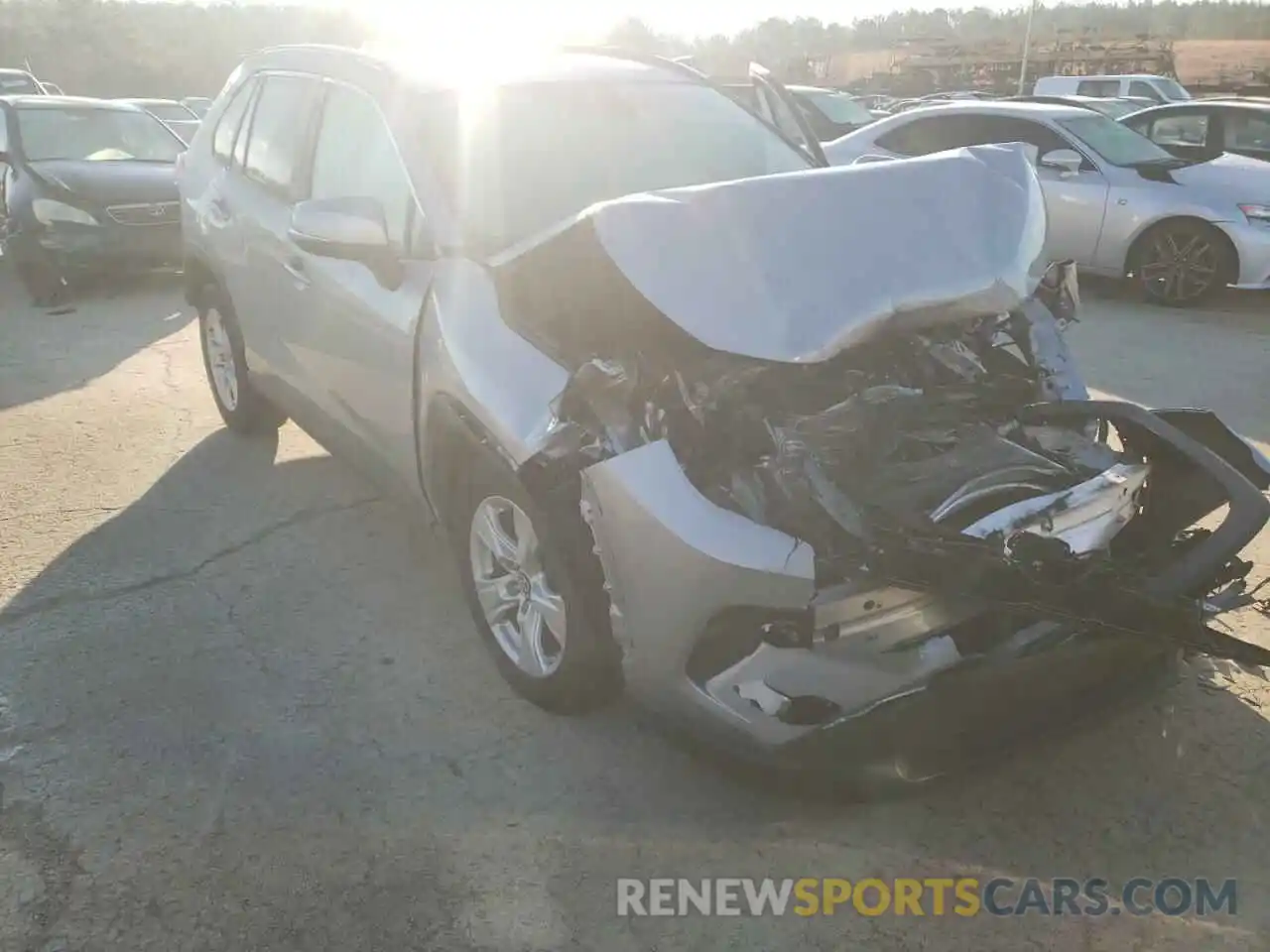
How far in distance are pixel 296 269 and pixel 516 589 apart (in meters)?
1.77

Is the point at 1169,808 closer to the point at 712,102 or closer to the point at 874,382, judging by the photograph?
the point at 874,382

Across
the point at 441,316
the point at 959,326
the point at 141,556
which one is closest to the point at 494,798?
the point at 441,316

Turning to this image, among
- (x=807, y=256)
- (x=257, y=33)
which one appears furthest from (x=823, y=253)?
(x=257, y=33)

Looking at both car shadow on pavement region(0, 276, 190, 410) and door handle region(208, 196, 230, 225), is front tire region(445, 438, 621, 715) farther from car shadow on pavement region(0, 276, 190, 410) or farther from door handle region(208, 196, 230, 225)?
car shadow on pavement region(0, 276, 190, 410)

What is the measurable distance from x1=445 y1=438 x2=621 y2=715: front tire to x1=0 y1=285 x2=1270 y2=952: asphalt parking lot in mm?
171

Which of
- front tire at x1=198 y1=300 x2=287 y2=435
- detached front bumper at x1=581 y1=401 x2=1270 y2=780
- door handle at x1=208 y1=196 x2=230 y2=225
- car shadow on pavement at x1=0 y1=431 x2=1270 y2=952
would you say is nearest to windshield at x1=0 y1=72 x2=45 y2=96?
front tire at x1=198 y1=300 x2=287 y2=435

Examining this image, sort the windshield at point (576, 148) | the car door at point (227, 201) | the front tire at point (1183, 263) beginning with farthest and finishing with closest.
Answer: the front tire at point (1183, 263) < the car door at point (227, 201) < the windshield at point (576, 148)

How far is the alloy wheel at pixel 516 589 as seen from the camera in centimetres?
300

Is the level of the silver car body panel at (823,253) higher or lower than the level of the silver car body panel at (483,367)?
higher

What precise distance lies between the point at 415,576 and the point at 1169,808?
2.66 meters

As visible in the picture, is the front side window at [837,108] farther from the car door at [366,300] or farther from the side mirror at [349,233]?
the side mirror at [349,233]

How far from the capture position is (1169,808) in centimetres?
277

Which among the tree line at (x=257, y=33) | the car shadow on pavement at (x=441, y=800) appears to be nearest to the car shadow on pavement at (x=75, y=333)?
the car shadow on pavement at (x=441, y=800)

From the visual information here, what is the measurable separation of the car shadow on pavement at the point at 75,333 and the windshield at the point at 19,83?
800 centimetres
